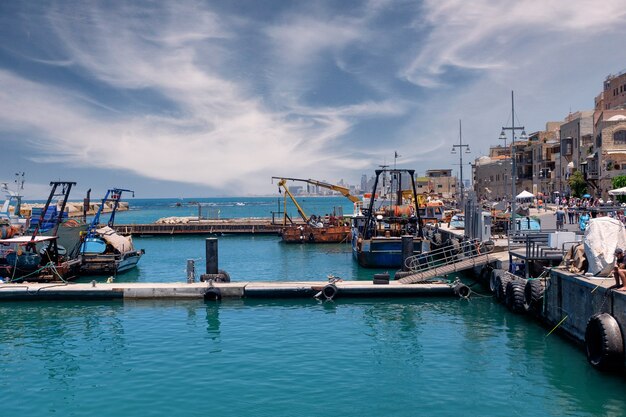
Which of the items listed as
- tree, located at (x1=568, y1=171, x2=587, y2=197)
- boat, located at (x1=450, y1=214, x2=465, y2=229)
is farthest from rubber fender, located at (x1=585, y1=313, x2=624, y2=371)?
tree, located at (x1=568, y1=171, x2=587, y2=197)

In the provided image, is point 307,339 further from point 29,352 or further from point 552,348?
point 29,352

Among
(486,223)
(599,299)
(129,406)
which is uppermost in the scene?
(486,223)

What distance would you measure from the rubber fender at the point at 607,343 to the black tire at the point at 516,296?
775cm

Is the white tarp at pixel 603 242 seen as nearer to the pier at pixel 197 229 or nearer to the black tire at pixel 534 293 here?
the black tire at pixel 534 293

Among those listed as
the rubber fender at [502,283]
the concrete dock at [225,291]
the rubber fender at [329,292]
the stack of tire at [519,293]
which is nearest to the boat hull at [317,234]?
the concrete dock at [225,291]

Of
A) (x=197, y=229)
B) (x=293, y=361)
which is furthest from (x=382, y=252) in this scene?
(x=197, y=229)

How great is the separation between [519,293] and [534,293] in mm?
1121

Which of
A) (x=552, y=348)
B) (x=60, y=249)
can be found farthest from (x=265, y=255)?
(x=552, y=348)

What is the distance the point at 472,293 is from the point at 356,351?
497 inches

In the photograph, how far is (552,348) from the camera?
20641 millimetres

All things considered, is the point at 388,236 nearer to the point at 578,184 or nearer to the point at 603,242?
the point at 603,242

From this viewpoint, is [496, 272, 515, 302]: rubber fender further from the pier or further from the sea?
the pier

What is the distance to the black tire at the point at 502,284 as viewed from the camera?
27.6 meters

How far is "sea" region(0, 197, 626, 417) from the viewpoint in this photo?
15.7 m
